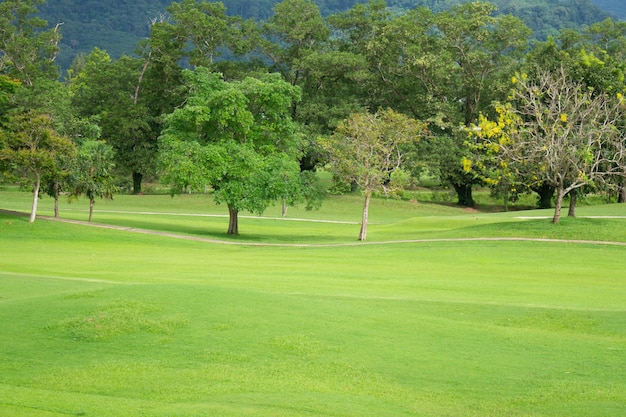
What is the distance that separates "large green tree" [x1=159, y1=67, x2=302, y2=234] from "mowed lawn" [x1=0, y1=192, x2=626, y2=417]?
15731mm

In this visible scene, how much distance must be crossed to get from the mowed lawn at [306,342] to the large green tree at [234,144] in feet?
51.6

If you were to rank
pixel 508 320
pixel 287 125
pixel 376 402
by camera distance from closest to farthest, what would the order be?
1. pixel 376 402
2. pixel 508 320
3. pixel 287 125

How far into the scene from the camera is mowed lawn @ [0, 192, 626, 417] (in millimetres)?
11672

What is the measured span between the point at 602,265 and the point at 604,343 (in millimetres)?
18739

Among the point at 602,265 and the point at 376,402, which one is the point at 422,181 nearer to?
the point at 602,265

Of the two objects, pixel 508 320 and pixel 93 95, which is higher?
pixel 93 95

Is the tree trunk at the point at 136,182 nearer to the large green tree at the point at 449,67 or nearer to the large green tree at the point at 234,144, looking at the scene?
the large green tree at the point at 449,67

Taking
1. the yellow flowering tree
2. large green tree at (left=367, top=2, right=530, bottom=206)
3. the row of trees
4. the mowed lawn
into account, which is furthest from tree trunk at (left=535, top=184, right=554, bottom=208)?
the mowed lawn

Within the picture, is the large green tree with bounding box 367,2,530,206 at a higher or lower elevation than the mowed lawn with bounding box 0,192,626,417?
higher

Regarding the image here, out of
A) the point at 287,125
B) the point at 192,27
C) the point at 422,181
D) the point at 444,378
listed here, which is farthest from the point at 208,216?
the point at 444,378

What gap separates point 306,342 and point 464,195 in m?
69.4

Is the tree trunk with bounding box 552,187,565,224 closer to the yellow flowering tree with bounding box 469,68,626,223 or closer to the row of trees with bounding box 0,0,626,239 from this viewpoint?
the yellow flowering tree with bounding box 469,68,626,223

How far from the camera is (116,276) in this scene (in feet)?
84.9

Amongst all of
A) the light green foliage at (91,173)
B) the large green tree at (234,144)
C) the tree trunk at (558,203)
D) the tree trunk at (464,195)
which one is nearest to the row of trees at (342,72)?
the tree trunk at (464,195)
